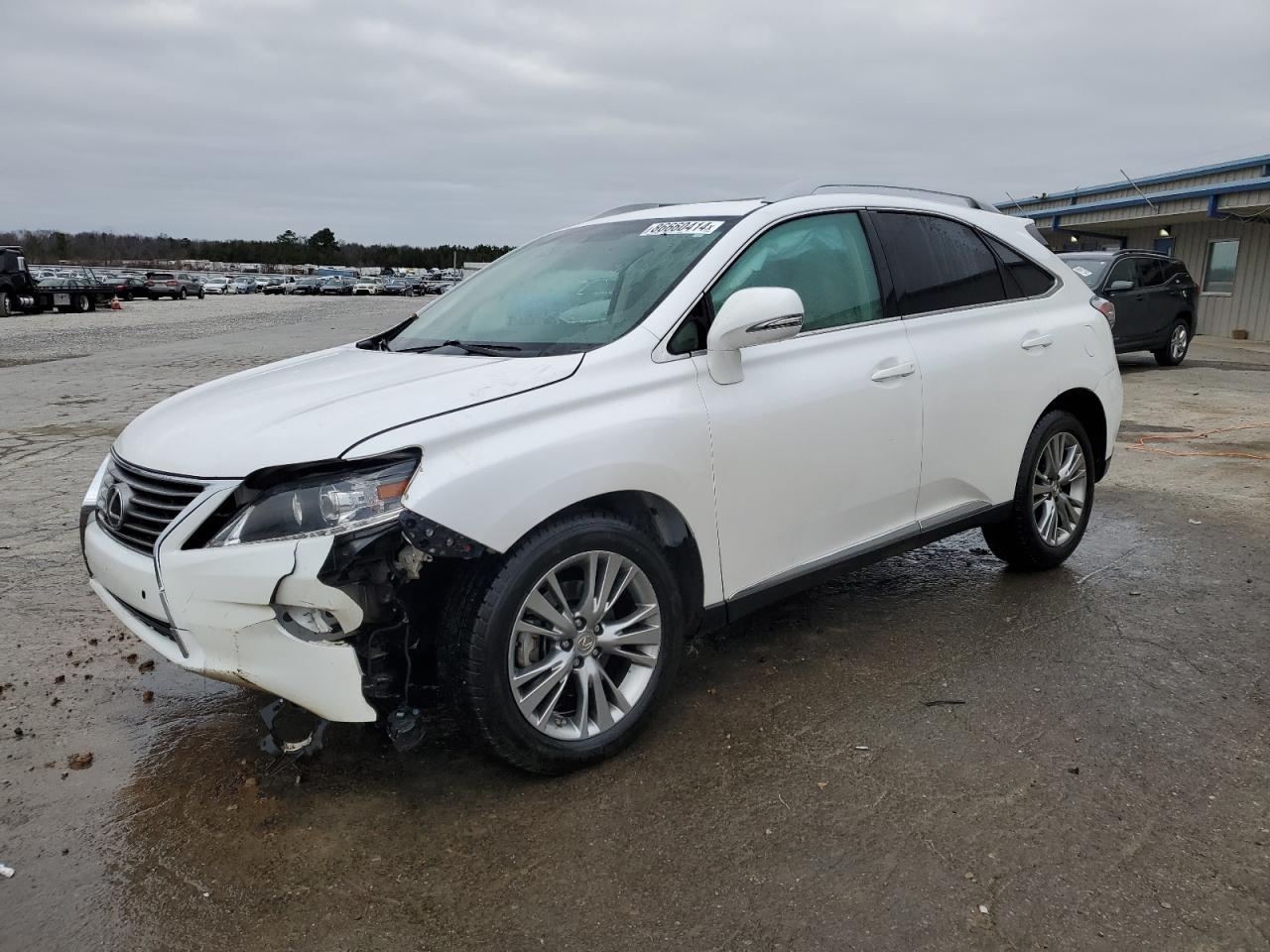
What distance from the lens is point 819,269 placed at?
386cm

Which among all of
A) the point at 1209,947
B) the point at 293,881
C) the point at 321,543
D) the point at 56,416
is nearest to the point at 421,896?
the point at 293,881

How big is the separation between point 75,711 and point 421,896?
1.88m

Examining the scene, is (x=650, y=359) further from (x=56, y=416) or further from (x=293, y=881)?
(x=56, y=416)

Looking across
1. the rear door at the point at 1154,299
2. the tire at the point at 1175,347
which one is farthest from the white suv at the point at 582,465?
the tire at the point at 1175,347

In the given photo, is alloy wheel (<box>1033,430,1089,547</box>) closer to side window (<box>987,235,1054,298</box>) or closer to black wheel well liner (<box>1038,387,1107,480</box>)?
black wheel well liner (<box>1038,387,1107,480</box>)

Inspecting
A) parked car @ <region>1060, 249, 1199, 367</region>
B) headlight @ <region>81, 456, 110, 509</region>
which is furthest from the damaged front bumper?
parked car @ <region>1060, 249, 1199, 367</region>

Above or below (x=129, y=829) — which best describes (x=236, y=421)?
above

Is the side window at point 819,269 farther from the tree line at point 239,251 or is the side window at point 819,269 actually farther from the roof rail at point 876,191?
the tree line at point 239,251

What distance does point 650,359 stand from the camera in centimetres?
324

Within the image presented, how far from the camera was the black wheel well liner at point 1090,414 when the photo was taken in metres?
4.80

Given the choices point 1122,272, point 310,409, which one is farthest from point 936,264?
point 1122,272

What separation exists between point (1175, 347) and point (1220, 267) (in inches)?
→ 357

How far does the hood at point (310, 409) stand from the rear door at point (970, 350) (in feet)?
5.53

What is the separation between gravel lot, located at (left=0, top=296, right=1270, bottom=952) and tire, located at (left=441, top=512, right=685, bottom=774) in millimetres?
167
